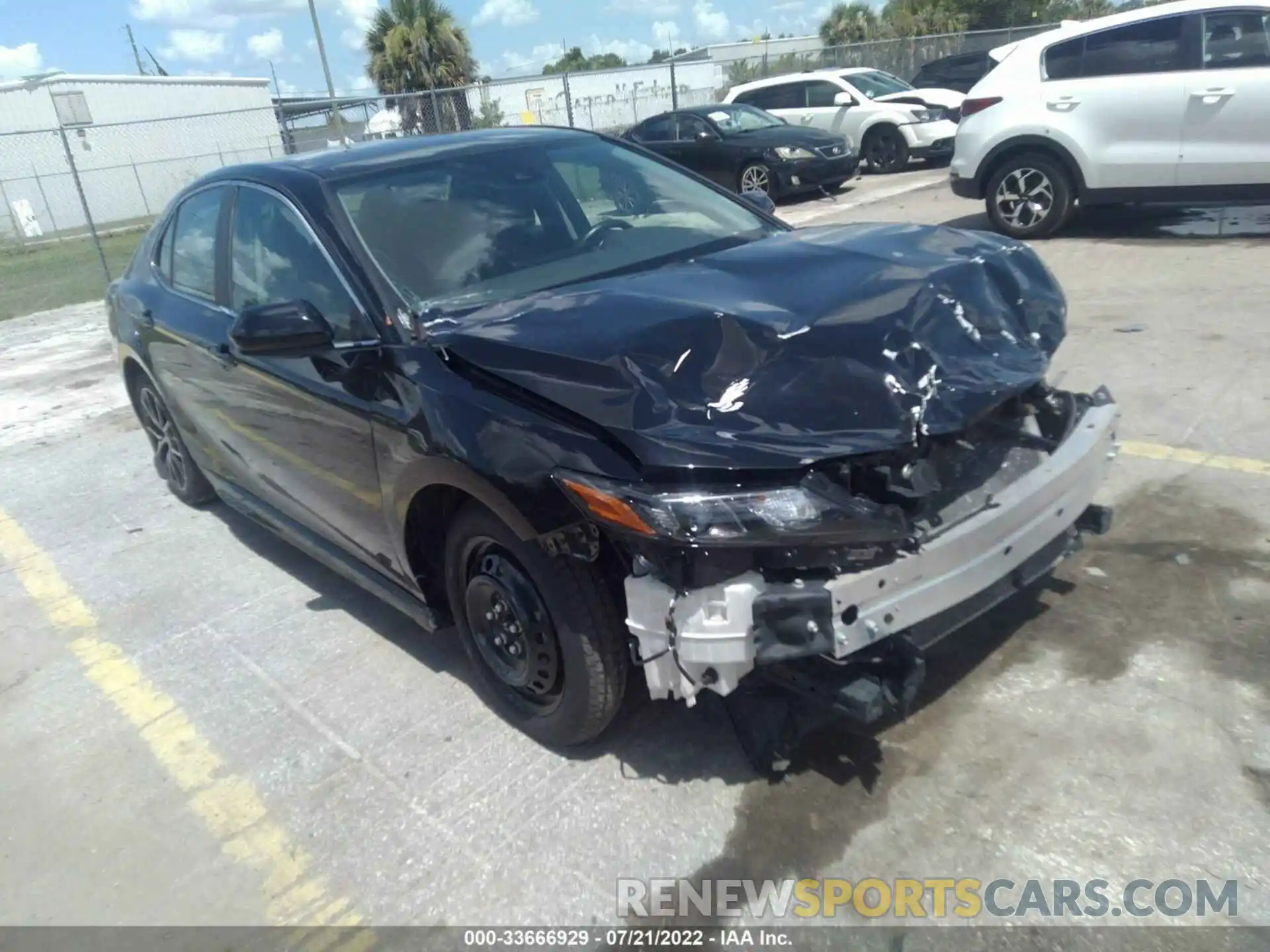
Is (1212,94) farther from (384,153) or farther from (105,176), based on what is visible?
(105,176)

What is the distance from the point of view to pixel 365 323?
3223mm

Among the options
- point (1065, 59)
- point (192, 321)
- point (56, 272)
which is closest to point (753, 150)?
point (1065, 59)

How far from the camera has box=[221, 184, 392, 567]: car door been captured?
10.8 ft

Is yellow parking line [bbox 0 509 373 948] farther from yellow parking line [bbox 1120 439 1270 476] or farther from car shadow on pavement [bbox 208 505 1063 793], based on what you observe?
yellow parking line [bbox 1120 439 1270 476]

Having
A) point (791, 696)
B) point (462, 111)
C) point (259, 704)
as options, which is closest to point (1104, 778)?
point (791, 696)

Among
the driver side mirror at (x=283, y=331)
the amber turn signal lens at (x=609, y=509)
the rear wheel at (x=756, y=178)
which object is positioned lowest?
the rear wheel at (x=756, y=178)

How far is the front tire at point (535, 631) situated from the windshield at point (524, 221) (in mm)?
844

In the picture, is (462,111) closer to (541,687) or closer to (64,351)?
(64,351)

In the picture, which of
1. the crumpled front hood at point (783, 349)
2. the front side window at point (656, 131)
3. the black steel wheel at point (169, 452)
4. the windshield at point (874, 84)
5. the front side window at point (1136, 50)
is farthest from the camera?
the windshield at point (874, 84)

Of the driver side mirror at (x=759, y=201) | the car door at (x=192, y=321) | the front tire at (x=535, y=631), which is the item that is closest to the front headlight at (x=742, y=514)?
the front tire at (x=535, y=631)

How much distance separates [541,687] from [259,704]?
1251 millimetres

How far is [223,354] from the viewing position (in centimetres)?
411

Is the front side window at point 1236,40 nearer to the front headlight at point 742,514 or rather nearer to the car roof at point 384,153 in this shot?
the car roof at point 384,153

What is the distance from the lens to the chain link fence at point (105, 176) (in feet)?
73.7
